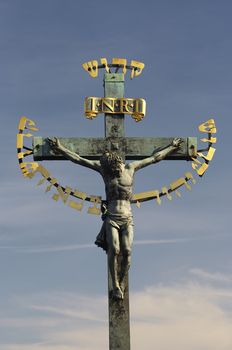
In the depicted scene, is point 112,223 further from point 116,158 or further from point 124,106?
point 124,106

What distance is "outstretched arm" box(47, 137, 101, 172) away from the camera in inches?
529

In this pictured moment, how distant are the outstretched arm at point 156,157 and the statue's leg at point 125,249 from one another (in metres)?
1.09

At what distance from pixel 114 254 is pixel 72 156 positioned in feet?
5.94

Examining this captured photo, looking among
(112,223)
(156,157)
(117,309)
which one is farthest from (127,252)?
(156,157)

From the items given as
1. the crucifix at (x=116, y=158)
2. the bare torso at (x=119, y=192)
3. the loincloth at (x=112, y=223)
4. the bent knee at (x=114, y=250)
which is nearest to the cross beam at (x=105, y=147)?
the crucifix at (x=116, y=158)

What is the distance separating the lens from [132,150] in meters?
13.7

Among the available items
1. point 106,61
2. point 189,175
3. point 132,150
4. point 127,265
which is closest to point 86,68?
point 106,61

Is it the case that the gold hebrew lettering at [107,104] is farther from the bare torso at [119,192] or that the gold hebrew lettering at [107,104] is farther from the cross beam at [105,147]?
the bare torso at [119,192]

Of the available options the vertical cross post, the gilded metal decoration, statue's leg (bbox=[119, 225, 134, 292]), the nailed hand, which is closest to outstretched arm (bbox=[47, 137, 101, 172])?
the vertical cross post

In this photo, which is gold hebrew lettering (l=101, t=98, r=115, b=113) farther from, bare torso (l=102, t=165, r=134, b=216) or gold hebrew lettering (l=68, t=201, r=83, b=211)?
gold hebrew lettering (l=68, t=201, r=83, b=211)

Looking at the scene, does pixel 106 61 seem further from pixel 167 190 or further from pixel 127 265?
pixel 127 265

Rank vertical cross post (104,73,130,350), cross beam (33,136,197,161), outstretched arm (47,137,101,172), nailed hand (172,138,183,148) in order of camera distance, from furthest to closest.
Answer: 1. nailed hand (172,138,183,148)
2. cross beam (33,136,197,161)
3. outstretched arm (47,137,101,172)
4. vertical cross post (104,73,130,350)

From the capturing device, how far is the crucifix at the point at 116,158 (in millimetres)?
12789

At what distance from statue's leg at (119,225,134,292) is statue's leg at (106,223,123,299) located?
0.08 metres
